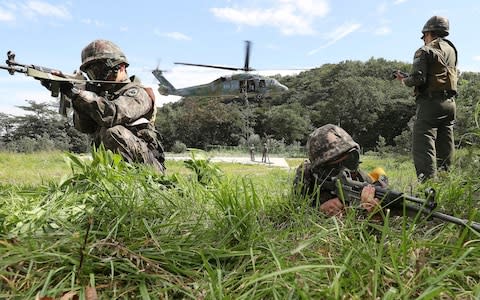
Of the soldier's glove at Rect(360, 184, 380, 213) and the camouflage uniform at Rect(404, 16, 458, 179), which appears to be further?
the camouflage uniform at Rect(404, 16, 458, 179)

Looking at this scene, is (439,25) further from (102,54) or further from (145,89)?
(102,54)

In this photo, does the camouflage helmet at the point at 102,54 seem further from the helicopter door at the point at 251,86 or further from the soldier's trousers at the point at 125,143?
the helicopter door at the point at 251,86

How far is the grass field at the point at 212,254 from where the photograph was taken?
1.02 metres

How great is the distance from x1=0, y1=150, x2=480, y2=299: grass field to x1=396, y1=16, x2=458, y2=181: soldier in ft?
8.06

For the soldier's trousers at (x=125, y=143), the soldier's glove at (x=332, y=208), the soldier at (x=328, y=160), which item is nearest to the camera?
the soldier's glove at (x=332, y=208)

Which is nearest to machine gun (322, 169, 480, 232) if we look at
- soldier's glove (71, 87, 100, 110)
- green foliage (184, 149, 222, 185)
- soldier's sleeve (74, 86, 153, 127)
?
green foliage (184, 149, 222, 185)

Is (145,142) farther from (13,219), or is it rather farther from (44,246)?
(44,246)

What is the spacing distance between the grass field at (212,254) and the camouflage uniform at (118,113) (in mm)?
1516

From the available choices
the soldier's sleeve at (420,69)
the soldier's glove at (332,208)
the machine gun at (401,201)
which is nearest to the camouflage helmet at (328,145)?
the machine gun at (401,201)

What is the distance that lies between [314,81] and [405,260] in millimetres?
60593

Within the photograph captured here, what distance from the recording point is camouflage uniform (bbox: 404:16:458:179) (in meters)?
4.10

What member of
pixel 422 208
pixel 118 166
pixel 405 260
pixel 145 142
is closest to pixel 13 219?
pixel 118 166

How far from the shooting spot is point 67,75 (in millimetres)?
3492

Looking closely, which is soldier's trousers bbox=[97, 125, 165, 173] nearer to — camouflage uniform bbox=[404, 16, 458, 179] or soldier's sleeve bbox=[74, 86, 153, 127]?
soldier's sleeve bbox=[74, 86, 153, 127]
